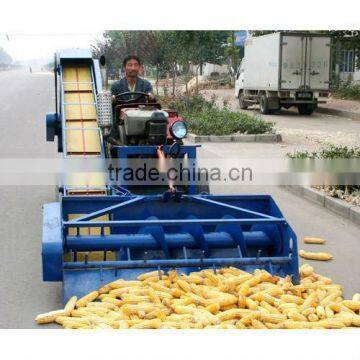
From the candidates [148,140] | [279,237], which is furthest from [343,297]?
[148,140]

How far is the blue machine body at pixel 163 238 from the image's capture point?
5.78 m

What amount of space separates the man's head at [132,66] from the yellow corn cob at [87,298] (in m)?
3.75

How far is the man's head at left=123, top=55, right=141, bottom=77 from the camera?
28.0 feet

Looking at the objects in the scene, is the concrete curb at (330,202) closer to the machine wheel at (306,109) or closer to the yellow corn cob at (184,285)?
the yellow corn cob at (184,285)

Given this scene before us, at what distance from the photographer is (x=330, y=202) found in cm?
966

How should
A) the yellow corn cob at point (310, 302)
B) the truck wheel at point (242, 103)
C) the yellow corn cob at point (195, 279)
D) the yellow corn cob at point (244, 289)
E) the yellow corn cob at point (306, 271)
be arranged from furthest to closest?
the truck wheel at point (242, 103)
the yellow corn cob at point (306, 271)
the yellow corn cob at point (195, 279)
the yellow corn cob at point (244, 289)
the yellow corn cob at point (310, 302)

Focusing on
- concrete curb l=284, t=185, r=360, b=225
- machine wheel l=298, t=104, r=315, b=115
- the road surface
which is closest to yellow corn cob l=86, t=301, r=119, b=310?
concrete curb l=284, t=185, r=360, b=225

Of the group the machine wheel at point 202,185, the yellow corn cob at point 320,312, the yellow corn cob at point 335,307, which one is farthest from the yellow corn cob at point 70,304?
the machine wheel at point 202,185

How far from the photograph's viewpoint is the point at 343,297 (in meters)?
5.92

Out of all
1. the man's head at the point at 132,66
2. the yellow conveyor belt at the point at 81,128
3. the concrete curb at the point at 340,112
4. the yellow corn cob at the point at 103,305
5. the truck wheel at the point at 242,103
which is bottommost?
the concrete curb at the point at 340,112

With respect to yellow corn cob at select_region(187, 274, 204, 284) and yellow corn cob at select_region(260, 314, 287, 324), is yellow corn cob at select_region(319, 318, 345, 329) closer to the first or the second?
yellow corn cob at select_region(260, 314, 287, 324)

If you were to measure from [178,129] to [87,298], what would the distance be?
2.59m

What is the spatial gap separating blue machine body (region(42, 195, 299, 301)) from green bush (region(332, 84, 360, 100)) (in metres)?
25.9

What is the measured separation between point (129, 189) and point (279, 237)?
7.59 ft
